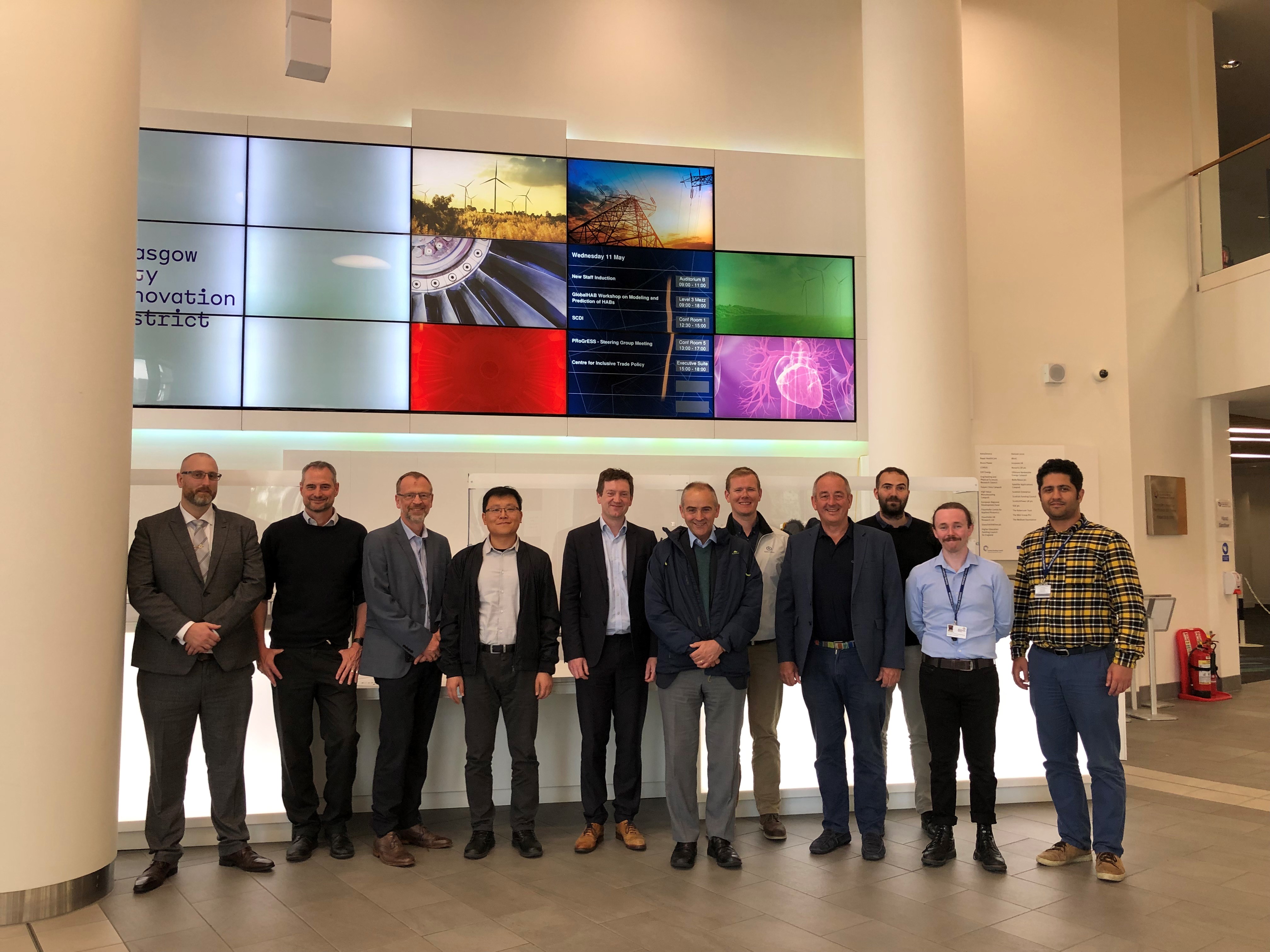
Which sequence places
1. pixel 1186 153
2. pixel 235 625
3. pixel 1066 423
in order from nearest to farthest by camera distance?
pixel 235 625
pixel 1066 423
pixel 1186 153

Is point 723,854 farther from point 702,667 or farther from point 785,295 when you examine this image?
point 785,295

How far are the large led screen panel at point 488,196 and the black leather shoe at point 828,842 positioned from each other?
4.75 meters

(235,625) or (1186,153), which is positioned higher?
(1186,153)

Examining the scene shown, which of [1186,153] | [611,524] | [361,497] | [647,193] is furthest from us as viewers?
[1186,153]

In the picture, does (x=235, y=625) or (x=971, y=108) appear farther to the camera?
(x=971, y=108)

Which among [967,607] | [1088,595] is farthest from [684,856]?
[1088,595]

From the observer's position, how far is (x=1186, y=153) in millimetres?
9555

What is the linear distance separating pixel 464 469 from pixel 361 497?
0.76 m

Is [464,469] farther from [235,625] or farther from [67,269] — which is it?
[67,269]

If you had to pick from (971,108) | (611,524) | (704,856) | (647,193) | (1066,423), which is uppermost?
(971,108)

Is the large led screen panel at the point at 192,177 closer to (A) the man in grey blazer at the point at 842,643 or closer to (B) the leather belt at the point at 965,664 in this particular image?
(A) the man in grey blazer at the point at 842,643

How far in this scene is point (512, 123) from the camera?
7414mm

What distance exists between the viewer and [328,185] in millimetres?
7105

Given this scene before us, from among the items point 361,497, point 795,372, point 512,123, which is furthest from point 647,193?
point 361,497
